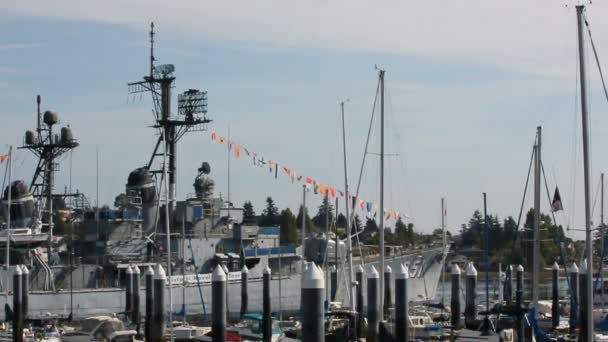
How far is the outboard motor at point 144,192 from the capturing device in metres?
61.8

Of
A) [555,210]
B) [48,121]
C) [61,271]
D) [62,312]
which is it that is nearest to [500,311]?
[555,210]

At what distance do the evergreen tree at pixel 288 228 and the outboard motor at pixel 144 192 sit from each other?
1986 inches

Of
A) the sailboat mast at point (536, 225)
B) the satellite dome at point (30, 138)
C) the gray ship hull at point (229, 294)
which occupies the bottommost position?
the gray ship hull at point (229, 294)

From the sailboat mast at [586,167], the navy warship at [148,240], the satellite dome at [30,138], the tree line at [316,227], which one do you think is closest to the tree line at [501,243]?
the tree line at [316,227]

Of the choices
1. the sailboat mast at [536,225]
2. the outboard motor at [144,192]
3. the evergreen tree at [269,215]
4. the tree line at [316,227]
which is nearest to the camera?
the sailboat mast at [536,225]

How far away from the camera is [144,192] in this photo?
61.9 meters

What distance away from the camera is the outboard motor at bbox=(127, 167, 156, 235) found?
203ft

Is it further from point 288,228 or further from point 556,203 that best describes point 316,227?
point 556,203

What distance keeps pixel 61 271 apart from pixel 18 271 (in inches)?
758

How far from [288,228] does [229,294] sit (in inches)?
2215

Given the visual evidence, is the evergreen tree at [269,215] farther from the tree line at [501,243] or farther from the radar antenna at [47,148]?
the radar antenna at [47,148]

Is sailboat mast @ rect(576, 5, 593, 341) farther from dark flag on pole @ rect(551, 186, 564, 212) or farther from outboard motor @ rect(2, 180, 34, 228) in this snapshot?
outboard motor @ rect(2, 180, 34, 228)

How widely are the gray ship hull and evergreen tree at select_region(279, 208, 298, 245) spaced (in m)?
43.0

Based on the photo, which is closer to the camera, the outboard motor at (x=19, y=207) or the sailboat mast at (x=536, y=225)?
the sailboat mast at (x=536, y=225)
